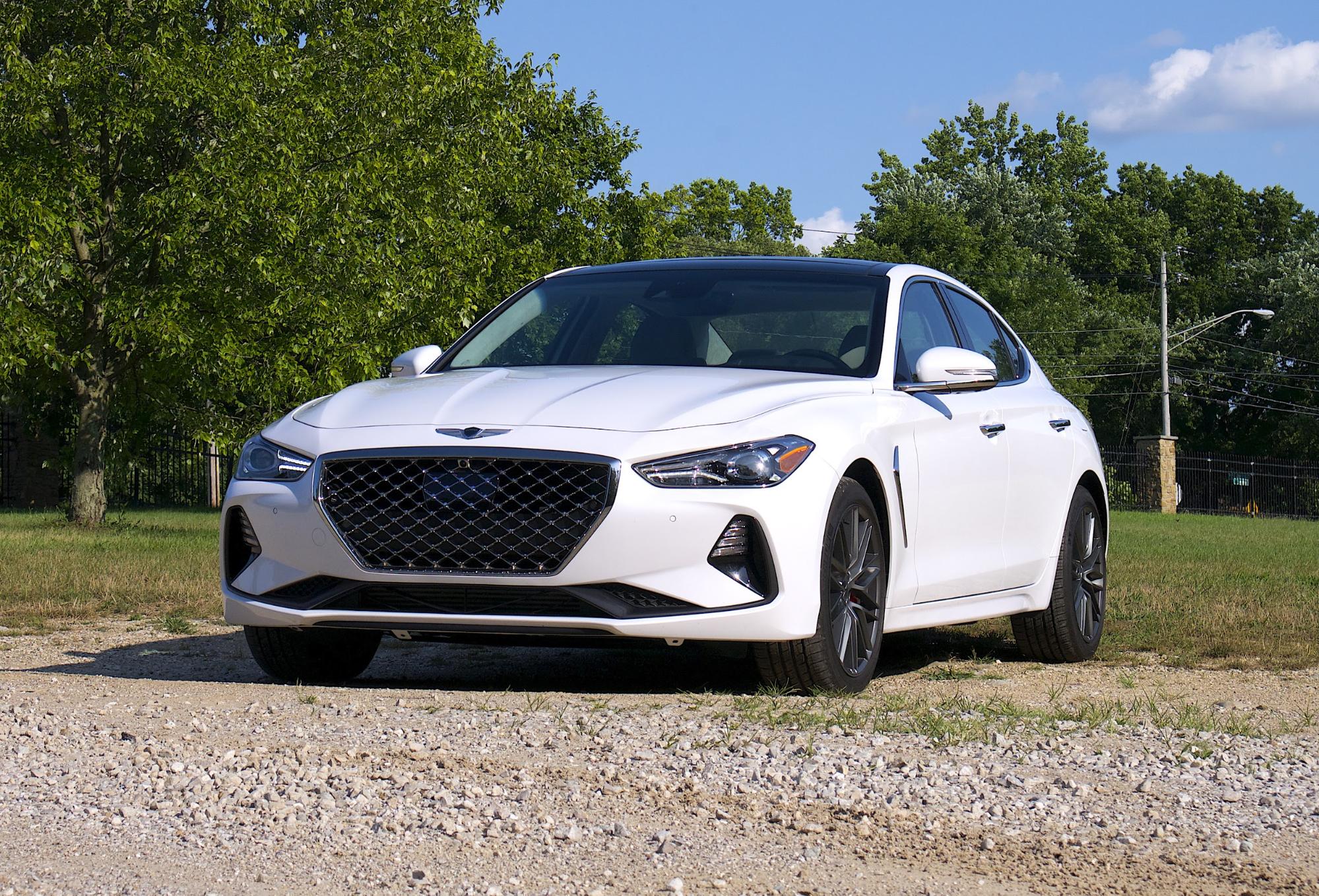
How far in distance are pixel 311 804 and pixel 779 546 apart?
6.93 feet

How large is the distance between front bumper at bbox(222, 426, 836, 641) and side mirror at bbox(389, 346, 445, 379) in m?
1.41

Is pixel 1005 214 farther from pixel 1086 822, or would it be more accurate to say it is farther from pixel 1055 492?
pixel 1086 822

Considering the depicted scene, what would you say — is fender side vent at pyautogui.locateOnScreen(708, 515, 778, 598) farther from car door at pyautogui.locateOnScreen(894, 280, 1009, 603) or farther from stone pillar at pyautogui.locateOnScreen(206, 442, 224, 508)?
stone pillar at pyautogui.locateOnScreen(206, 442, 224, 508)

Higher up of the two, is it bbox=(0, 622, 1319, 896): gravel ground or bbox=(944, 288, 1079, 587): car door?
bbox=(944, 288, 1079, 587): car door

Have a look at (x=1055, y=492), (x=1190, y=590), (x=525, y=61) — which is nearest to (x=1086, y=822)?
(x=1055, y=492)

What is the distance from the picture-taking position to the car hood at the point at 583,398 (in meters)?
5.73

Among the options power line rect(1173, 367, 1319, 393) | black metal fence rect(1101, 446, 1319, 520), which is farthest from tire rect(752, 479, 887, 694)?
power line rect(1173, 367, 1319, 393)

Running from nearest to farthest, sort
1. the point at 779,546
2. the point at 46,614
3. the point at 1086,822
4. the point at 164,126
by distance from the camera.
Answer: the point at 1086,822 < the point at 779,546 < the point at 46,614 < the point at 164,126

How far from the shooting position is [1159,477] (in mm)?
45156

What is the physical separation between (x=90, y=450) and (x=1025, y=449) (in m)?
17.0

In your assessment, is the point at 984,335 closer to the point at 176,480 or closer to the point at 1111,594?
the point at 1111,594

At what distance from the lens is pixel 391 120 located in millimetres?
20844

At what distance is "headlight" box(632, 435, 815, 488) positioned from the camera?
5.55m

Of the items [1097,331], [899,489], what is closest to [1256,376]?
[1097,331]
